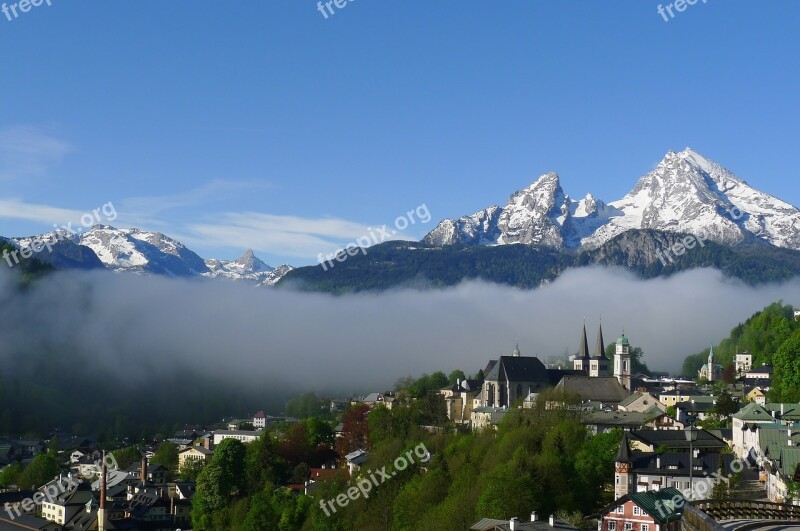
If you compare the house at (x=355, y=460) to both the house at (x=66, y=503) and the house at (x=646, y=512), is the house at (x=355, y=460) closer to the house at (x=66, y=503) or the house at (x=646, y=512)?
the house at (x=66, y=503)

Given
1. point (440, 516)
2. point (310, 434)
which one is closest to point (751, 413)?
point (440, 516)

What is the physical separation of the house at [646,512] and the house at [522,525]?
250cm

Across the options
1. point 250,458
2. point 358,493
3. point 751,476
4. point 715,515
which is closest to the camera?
point 715,515

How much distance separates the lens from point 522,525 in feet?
208

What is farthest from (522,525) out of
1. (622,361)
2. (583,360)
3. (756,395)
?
(583,360)

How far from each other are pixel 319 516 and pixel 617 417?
3141 cm

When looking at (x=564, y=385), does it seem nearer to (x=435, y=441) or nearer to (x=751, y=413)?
(x=435, y=441)

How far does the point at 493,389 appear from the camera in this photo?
483 ft

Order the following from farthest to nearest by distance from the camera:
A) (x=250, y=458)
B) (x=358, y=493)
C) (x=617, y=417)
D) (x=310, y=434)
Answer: (x=310, y=434), (x=250, y=458), (x=617, y=417), (x=358, y=493)

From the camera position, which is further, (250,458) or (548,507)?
(250,458)

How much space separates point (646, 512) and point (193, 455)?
98.2 m

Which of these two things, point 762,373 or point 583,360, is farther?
point 583,360

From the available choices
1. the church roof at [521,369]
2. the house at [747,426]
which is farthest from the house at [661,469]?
the church roof at [521,369]

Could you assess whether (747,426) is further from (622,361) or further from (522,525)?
(622,361)
